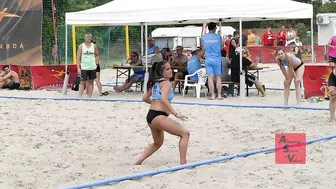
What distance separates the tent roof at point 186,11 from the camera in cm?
1370

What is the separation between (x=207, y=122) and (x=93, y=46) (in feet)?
15.6

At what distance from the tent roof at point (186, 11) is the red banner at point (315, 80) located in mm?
1499

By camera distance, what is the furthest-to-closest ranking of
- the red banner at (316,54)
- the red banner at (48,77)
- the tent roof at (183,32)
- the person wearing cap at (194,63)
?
the tent roof at (183,32) → the red banner at (316,54) → the red banner at (48,77) → the person wearing cap at (194,63)

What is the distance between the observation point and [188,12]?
A: 46.1 feet

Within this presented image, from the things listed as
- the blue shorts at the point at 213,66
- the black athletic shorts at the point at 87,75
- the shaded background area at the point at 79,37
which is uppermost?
the shaded background area at the point at 79,37

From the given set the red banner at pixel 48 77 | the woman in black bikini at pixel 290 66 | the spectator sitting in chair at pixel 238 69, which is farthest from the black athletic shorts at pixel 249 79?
the red banner at pixel 48 77

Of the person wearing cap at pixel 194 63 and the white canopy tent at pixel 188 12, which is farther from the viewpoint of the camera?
the person wearing cap at pixel 194 63

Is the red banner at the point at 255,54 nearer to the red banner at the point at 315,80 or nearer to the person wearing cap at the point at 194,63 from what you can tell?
the person wearing cap at the point at 194,63

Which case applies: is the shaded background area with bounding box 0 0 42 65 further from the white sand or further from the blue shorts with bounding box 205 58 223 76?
the blue shorts with bounding box 205 58 223 76

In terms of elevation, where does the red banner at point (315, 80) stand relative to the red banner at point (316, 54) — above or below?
below

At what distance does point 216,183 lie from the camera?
6.34 meters

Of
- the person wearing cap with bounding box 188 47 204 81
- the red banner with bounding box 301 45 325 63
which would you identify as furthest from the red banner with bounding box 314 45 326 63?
the person wearing cap with bounding box 188 47 204 81

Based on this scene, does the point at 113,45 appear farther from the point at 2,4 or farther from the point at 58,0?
the point at 2,4

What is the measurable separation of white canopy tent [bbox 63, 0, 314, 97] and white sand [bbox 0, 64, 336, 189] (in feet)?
5.96
